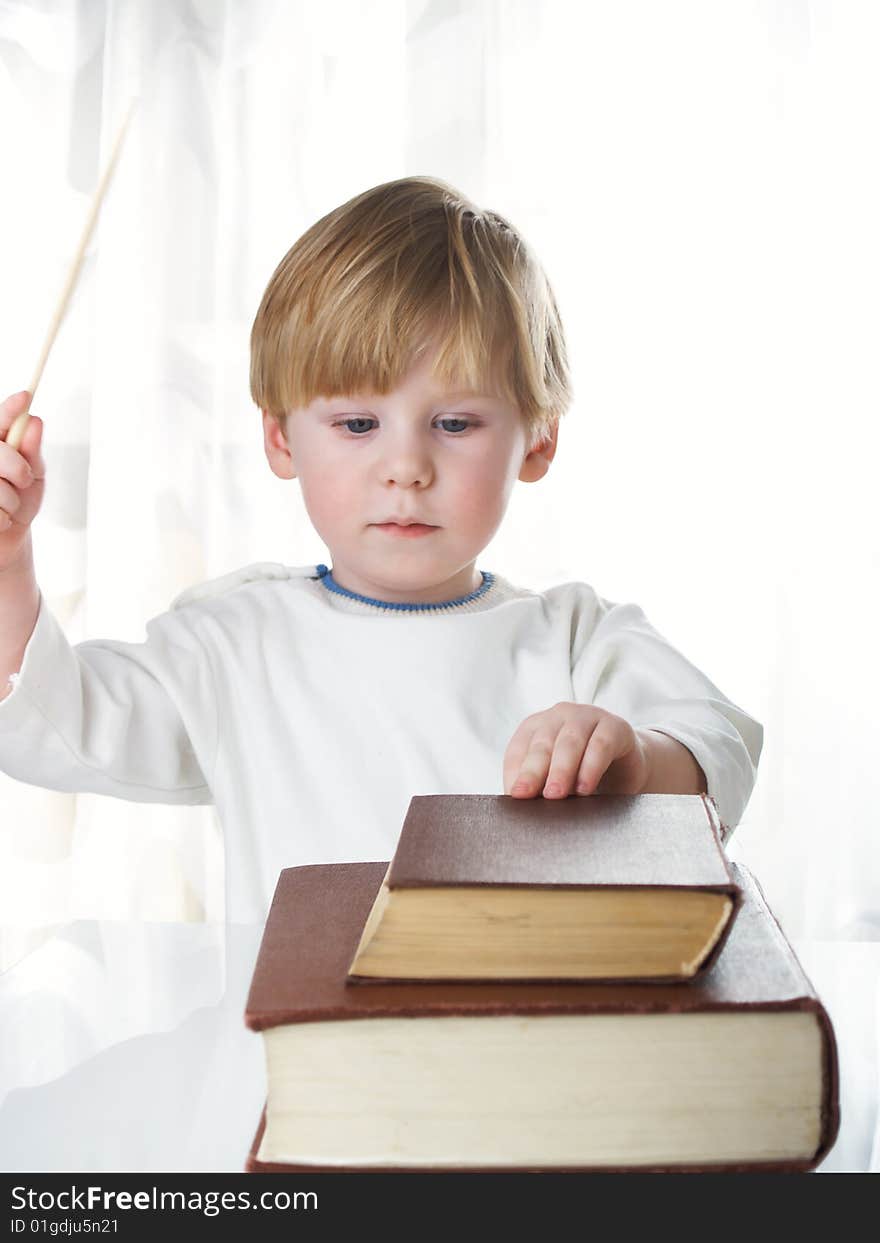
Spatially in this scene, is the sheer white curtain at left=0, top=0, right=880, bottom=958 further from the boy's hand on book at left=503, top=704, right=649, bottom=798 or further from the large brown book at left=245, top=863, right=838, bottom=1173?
the large brown book at left=245, top=863, right=838, bottom=1173

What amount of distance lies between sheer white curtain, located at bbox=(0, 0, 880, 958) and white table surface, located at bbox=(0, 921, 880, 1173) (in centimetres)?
77

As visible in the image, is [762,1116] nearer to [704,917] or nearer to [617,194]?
[704,917]

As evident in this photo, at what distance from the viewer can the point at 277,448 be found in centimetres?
97

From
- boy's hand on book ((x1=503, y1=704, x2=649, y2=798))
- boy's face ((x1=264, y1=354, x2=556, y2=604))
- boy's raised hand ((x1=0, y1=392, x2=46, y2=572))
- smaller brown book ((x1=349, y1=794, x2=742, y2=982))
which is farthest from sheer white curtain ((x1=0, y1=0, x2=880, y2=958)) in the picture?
smaller brown book ((x1=349, y1=794, x2=742, y2=982))

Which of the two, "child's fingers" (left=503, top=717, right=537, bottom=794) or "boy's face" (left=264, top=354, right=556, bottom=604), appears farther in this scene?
"boy's face" (left=264, top=354, right=556, bottom=604)

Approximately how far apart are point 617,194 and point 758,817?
749mm

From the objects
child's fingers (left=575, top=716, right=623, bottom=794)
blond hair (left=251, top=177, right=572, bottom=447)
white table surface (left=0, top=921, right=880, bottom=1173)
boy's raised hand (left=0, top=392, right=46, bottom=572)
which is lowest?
white table surface (left=0, top=921, right=880, bottom=1173)

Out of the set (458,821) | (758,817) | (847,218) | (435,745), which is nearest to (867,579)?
(758,817)

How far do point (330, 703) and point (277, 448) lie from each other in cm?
19

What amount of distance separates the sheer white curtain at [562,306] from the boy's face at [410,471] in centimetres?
63

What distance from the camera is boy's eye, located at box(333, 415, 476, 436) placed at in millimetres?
869

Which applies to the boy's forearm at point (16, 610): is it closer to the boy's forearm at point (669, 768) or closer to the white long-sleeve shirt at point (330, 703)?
the white long-sleeve shirt at point (330, 703)

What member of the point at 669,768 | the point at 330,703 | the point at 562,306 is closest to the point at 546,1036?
the point at 669,768

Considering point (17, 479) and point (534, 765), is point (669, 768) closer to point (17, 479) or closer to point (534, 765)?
point (534, 765)
